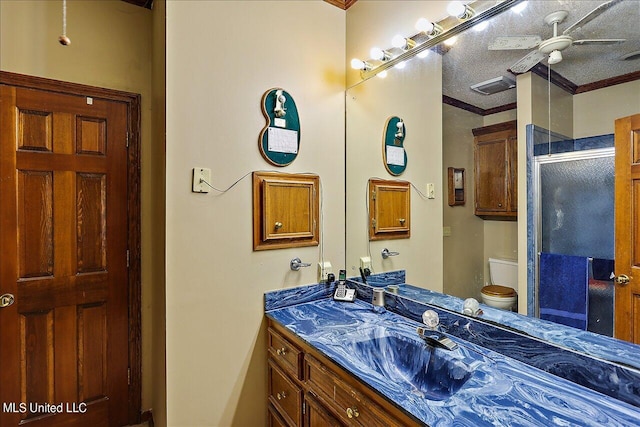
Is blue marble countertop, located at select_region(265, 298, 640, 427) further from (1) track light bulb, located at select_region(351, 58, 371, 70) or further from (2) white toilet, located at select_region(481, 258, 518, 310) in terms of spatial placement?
(1) track light bulb, located at select_region(351, 58, 371, 70)

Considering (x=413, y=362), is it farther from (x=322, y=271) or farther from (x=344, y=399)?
(x=322, y=271)

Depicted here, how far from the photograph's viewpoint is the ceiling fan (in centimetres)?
105

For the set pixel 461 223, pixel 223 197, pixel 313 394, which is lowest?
pixel 313 394

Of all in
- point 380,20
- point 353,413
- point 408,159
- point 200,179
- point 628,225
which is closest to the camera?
point 628,225

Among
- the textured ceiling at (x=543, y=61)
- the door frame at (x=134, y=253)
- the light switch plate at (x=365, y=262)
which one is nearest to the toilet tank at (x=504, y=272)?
the textured ceiling at (x=543, y=61)

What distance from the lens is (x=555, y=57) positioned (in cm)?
113

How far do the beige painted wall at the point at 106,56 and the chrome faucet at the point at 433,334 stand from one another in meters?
1.31

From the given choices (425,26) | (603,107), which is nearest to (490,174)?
(603,107)

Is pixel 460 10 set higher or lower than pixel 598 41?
higher

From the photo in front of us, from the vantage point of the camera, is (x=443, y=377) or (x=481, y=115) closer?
(x=443, y=377)

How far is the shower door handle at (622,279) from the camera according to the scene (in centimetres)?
101

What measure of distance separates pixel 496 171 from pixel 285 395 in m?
1.45

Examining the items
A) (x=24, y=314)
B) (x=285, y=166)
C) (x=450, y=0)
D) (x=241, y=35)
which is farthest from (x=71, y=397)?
(x=450, y=0)

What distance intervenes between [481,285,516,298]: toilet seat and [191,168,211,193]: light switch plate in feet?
4.64
